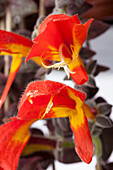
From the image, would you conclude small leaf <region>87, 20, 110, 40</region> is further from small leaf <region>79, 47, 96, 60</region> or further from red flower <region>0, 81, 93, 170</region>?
red flower <region>0, 81, 93, 170</region>

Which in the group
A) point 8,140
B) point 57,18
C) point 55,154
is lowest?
point 55,154

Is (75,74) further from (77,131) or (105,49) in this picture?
(105,49)

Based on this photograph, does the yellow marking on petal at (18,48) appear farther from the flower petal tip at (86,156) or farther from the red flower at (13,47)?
the flower petal tip at (86,156)

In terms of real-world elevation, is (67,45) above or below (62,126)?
above

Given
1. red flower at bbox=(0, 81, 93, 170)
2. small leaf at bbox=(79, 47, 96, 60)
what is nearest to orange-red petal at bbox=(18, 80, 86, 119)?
red flower at bbox=(0, 81, 93, 170)

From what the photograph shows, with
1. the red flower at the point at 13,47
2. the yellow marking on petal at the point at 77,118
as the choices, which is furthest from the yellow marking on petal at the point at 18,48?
the yellow marking on petal at the point at 77,118

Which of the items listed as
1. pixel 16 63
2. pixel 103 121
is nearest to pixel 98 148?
pixel 103 121

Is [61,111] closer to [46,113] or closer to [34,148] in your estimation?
[46,113]

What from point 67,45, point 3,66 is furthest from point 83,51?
point 3,66
